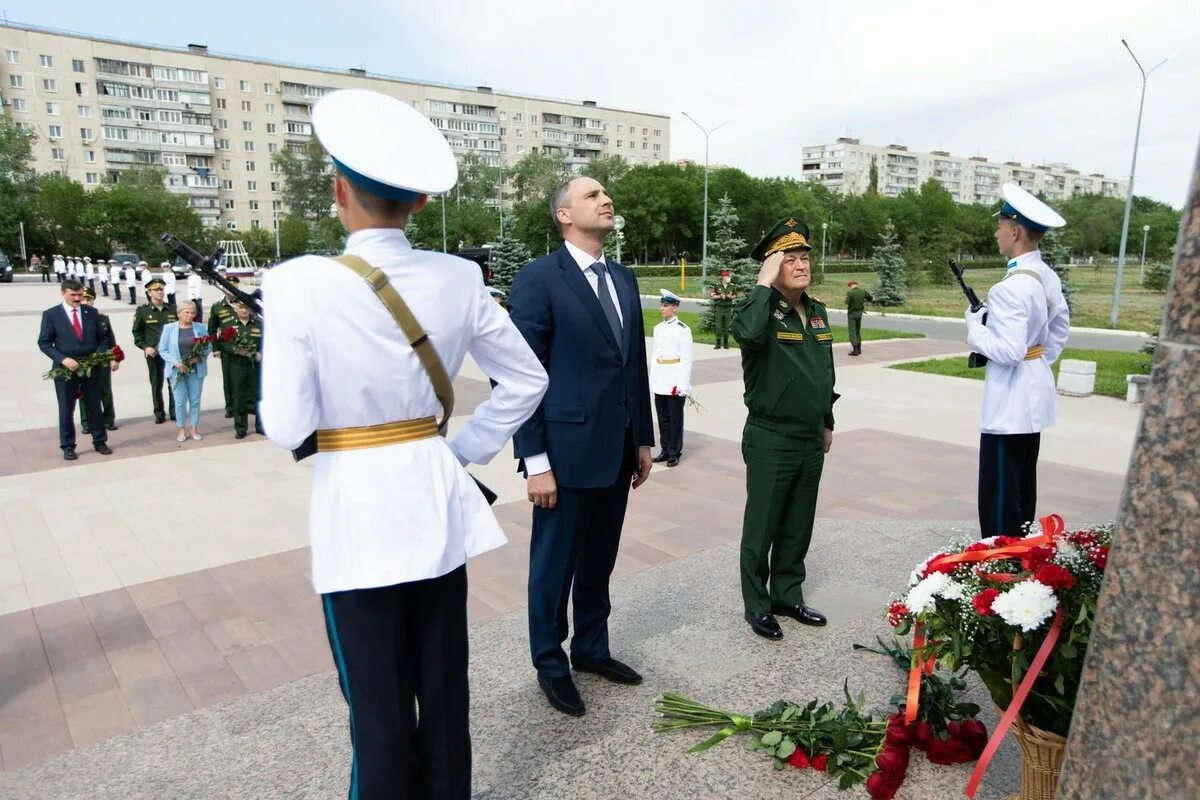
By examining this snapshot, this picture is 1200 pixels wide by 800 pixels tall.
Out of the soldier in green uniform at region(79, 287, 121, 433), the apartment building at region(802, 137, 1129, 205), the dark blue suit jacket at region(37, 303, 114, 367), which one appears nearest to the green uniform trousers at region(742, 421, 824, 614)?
the soldier in green uniform at region(79, 287, 121, 433)

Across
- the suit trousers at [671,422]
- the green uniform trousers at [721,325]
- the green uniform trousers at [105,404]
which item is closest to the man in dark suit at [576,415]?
the suit trousers at [671,422]

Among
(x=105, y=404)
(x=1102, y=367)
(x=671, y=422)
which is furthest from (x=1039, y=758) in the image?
(x=1102, y=367)

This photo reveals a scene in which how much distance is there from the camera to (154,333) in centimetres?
1068

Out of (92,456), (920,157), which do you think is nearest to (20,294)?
(92,456)

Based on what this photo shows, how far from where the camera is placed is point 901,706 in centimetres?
303

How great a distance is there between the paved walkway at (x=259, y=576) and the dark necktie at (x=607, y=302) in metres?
1.45

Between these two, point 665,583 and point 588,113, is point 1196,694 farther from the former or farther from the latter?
point 588,113

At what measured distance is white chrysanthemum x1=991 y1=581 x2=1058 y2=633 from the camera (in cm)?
218

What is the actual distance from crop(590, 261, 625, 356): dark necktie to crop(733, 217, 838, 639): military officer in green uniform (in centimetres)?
61

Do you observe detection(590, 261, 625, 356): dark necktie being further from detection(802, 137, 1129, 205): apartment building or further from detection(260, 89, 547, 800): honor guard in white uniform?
detection(802, 137, 1129, 205): apartment building

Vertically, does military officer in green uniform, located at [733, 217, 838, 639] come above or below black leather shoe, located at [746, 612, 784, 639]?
above

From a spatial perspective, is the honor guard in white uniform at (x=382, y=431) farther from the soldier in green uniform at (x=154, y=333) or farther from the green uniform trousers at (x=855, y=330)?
the green uniform trousers at (x=855, y=330)

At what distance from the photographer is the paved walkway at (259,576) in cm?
325

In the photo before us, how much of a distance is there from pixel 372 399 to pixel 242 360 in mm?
8805
